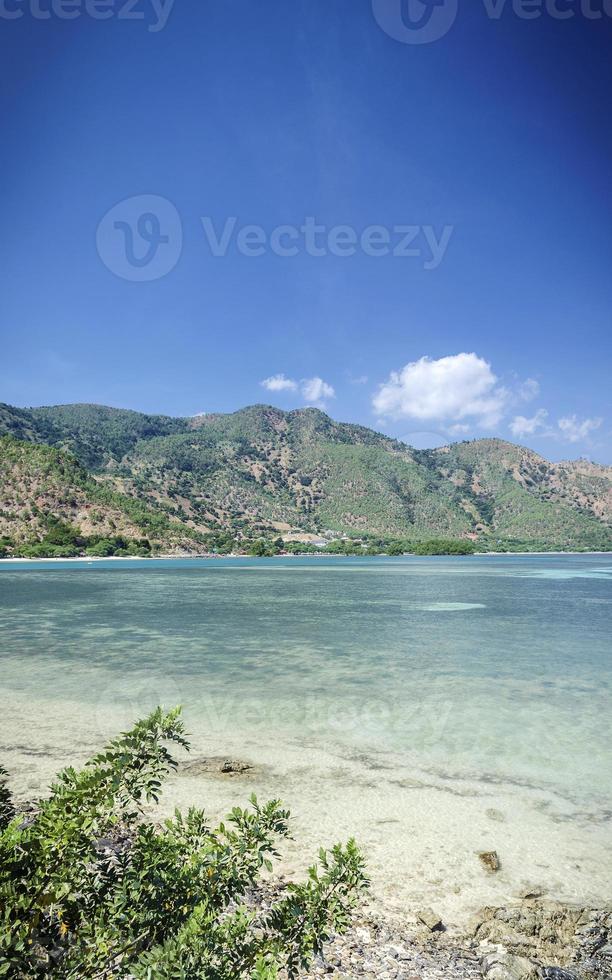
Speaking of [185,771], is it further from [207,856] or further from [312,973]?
[207,856]

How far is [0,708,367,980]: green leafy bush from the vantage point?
2.65 meters

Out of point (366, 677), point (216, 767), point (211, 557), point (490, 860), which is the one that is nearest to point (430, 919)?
point (490, 860)

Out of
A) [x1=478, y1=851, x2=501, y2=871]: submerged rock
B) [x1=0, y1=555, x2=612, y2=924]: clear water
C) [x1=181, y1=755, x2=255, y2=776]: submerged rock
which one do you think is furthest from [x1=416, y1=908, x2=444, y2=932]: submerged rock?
[x1=181, y1=755, x2=255, y2=776]: submerged rock

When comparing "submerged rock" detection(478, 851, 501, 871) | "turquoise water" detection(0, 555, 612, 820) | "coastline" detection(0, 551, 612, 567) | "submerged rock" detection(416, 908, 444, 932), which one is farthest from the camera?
"coastline" detection(0, 551, 612, 567)

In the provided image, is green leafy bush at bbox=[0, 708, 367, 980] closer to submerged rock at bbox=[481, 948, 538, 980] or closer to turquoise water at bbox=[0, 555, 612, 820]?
submerged rock at bbox=[481, 948, 538, 980]

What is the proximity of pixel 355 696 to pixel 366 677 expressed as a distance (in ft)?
7.88

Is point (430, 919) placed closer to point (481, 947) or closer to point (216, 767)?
point (481, 947)

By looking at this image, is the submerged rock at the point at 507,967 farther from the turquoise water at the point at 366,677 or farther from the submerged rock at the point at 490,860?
the turquoise water at the point at 366,677

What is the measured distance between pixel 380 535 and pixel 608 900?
607ft

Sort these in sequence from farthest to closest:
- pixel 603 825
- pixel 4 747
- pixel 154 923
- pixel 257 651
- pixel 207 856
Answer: pixel 257 651 < pixel 4 747 < pixel 603 825 < pixel 207 856 < pixel 154 923

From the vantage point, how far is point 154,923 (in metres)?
2.99

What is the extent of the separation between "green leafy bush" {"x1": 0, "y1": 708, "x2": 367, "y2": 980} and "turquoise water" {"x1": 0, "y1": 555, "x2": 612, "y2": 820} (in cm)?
674

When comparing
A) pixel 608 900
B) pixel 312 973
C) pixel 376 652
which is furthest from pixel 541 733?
pixel 376 652

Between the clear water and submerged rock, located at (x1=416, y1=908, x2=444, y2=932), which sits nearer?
submerged rock, located at (x1=416, y1=908, x2=444, y2=932)
